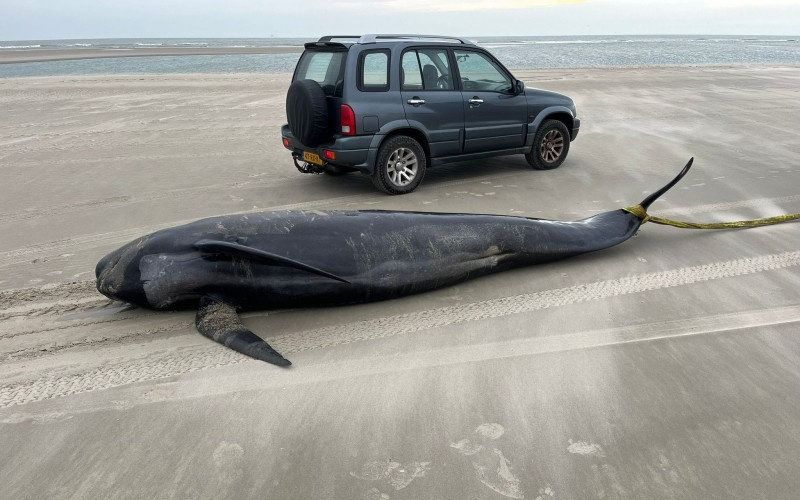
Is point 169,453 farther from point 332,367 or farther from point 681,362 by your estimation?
point 681,362

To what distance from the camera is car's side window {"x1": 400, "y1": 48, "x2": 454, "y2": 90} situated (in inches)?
322

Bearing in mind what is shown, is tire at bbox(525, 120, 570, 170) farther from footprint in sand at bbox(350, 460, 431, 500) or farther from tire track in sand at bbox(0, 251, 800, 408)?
footprint in sand at bbox(350, 460, 431, 500)

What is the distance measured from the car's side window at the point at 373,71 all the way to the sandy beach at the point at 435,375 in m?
1.45

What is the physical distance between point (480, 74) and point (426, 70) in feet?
2.89

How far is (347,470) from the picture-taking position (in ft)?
9.96

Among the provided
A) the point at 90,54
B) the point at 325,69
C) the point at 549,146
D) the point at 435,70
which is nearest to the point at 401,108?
the point at 435,70

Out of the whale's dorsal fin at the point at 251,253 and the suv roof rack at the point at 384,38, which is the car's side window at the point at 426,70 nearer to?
the suv roof rack at the point at 384,38

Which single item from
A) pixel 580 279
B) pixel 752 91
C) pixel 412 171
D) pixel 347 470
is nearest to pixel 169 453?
pixel 347 470

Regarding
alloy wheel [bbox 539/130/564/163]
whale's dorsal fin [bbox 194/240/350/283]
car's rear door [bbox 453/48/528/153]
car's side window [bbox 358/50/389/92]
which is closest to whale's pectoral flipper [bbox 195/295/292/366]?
whale's dorsal fin [bbox 194/240/350/283]

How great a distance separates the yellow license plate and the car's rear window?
0.83 meters

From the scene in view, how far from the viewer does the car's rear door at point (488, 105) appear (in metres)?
8.68

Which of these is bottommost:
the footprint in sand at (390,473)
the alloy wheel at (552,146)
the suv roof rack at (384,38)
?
the footprint in sand at (390,473)

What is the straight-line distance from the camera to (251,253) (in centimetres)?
441

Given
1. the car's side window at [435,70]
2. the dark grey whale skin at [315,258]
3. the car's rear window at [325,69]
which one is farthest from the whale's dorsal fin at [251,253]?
the car's side window at [435,70]
